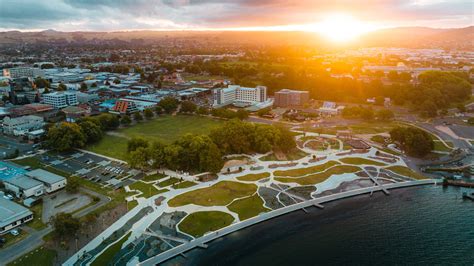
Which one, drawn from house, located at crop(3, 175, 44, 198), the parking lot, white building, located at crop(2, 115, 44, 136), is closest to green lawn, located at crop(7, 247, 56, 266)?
house, located at crop(3, 175, 44, 198)

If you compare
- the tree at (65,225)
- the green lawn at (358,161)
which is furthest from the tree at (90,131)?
the green lawn at (358,161)

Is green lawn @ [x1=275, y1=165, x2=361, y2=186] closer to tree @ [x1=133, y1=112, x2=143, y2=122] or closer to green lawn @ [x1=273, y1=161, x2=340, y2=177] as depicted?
green lawn @ [x1=273, y1=161, x2=340, y2=177]

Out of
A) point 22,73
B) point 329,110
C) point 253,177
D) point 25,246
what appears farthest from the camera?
point 22,73

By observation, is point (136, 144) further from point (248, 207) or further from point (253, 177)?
point (248, 207)

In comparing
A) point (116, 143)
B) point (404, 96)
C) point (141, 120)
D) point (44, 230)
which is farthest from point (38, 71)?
point (404, 96)

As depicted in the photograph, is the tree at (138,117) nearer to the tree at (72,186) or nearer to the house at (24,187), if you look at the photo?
the house at (24,187)

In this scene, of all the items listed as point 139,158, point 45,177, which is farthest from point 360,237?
point 45,177
